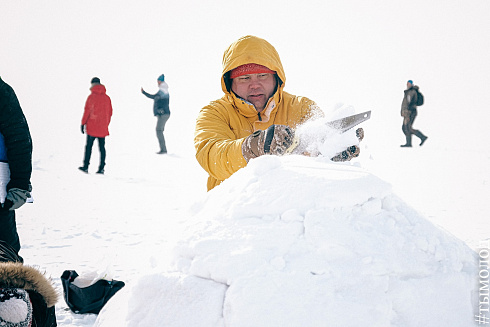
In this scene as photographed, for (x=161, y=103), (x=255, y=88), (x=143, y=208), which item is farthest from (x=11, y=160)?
(x=161, y=103)

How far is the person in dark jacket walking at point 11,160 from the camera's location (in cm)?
235

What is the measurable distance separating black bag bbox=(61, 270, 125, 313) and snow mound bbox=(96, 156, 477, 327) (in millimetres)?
1508

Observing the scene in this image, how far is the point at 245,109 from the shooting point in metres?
2.83

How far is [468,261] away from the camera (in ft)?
4.60

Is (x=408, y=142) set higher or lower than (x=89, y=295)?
higher

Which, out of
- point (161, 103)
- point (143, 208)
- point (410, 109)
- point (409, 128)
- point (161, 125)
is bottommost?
point (143, 208)

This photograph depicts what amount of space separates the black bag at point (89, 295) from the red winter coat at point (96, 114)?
614 cm

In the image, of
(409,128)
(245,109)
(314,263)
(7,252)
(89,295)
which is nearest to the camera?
(314,263)

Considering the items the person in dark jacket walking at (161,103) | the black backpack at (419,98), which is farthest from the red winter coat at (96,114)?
the black backpack at (419,98)

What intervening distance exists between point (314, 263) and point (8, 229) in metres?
2.15

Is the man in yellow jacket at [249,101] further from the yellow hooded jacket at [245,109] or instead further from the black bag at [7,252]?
the black bag at [7,252]

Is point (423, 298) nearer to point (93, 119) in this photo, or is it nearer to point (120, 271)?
point (120, 271)

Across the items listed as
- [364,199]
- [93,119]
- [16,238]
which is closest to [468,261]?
[364,199]

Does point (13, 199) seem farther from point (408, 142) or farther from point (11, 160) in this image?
point (408, 142)
